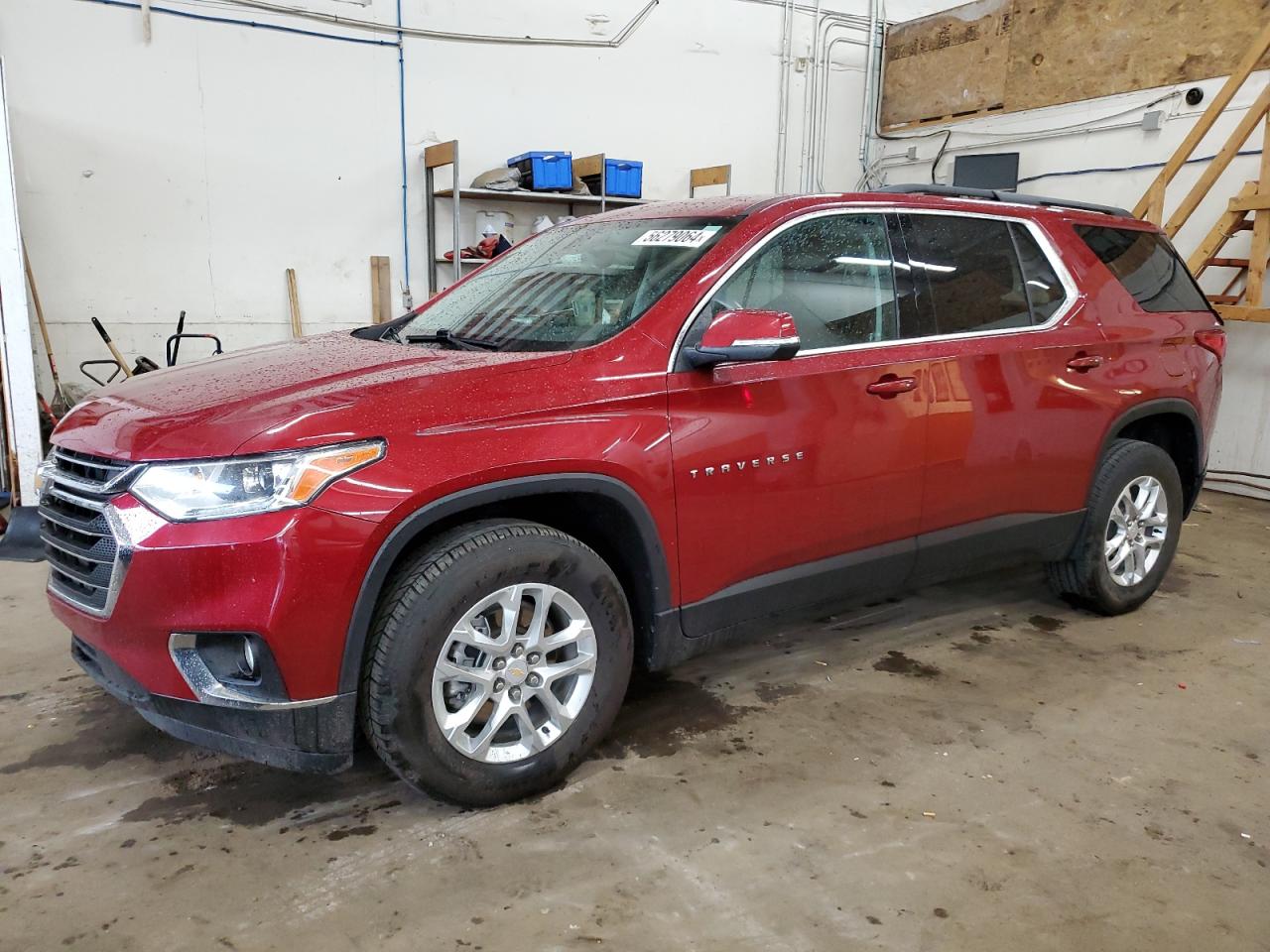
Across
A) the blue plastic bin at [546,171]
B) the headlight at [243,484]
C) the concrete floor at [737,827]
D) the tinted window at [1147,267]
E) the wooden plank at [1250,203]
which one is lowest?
the concrete floor at [737,827]

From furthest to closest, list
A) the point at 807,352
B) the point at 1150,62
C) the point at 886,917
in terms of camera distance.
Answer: the point at 1150,62 → the point at 807,352 → the point at 886,917

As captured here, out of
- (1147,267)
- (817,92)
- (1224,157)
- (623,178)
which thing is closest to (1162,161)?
(1224,157)

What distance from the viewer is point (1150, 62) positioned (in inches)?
257

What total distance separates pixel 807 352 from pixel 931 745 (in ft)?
3.87

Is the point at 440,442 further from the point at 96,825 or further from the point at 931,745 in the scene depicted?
the point at 931,745

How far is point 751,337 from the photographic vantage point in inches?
89.7

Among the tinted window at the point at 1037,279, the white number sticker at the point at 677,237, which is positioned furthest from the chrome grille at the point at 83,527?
the tinted window at the point at 1037,279

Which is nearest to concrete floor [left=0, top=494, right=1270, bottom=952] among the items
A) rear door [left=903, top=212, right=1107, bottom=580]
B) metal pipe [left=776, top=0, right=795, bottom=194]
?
rear door [left=903, top=212, right=1107, bottom=580]

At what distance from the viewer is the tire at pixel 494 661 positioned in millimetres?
2035

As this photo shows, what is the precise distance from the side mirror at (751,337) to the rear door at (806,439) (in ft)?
0.35

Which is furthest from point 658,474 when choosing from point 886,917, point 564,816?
point 886,917

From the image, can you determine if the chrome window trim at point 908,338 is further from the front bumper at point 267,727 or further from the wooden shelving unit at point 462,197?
the wooden shelving unit at point 462,197

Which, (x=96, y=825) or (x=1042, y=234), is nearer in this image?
(x=96, y=825)

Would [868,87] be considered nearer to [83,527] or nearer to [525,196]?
[525,196]
